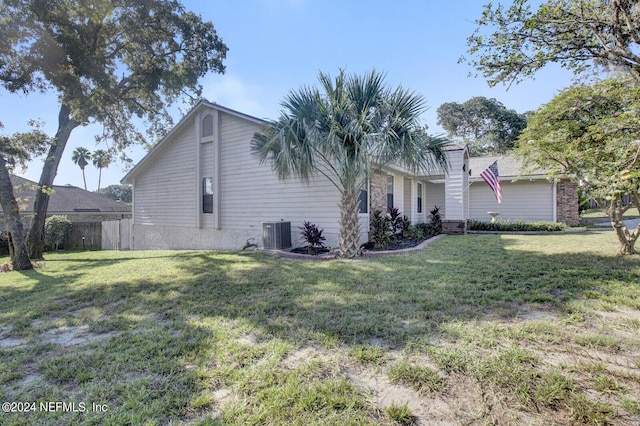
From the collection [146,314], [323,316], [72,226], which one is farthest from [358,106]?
[72,226]

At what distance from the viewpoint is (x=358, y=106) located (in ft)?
24.3

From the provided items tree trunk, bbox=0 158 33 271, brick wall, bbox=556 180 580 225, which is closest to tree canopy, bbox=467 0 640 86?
brick wall, bbox=556 180 580 225

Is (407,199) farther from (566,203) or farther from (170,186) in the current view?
(170,186)

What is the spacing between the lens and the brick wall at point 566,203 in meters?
15.6

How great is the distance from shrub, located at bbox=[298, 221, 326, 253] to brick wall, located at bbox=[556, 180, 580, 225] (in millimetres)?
13654

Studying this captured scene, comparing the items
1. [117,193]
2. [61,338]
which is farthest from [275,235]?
[117,193]

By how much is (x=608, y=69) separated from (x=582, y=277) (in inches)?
148

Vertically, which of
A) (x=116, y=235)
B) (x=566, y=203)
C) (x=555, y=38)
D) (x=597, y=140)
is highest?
(x=555, y=38)

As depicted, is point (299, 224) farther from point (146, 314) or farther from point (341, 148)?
point (146, 314)

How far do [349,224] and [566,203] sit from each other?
1397 cm

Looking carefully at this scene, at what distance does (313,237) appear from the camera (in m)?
8.98

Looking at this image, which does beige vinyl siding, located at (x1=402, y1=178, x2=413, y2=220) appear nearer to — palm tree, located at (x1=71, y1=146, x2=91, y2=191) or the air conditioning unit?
the air conditioning unit

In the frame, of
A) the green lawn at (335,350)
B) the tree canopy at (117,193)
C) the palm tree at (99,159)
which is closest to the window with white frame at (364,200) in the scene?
the green lawn at (335,350)

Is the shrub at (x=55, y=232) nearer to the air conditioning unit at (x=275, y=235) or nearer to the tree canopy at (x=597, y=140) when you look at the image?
the air conditioning unit at (x=275, y=235)
